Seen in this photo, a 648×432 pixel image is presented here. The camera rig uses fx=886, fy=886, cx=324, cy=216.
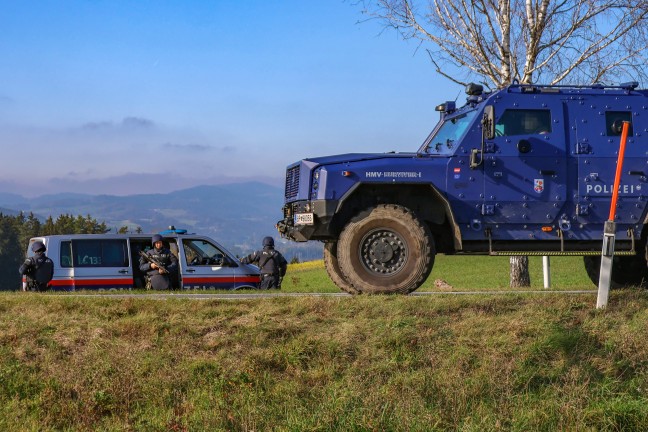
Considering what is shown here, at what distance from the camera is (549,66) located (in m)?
22.1

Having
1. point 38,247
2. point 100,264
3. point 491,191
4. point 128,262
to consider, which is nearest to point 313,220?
point 491,191

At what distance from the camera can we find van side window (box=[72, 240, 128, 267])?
1876cm

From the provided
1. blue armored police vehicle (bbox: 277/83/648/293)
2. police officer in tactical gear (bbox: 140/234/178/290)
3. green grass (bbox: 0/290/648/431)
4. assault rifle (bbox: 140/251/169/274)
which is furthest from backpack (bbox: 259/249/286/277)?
green grass (bbox: 0/290/648/431)

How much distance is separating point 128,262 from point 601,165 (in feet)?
35.3

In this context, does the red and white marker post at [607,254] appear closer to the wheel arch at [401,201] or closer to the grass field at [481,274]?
the wheel arch at [401,201]

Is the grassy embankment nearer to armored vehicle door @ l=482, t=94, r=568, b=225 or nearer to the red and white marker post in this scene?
the red and white marker post

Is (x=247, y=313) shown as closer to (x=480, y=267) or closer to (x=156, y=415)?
(x=156, y=415)

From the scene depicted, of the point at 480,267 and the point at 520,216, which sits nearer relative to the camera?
the point at 520,216

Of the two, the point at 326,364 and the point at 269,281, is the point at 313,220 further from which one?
the point at 269,281

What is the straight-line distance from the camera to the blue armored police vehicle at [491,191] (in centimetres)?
1172

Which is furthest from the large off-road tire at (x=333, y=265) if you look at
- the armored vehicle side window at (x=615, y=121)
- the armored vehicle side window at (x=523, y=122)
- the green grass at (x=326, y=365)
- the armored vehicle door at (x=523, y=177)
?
the armored vehicle side window at (x=615, y=121)

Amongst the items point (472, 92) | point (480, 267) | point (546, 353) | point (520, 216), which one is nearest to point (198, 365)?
point (546, 353)

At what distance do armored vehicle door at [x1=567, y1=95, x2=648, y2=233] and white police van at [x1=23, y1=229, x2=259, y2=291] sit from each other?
29.4ft

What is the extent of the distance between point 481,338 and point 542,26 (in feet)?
42.8
